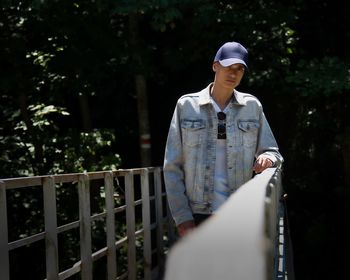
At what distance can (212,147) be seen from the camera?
3287 millimetres

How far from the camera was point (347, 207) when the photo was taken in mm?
13391

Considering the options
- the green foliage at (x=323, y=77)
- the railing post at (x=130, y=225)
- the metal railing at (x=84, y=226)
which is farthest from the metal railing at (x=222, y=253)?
the green foliage at (x=323, y=77)

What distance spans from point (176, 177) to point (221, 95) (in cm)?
45

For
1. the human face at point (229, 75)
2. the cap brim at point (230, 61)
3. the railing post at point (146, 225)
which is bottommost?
the railing post at point (146, 225)

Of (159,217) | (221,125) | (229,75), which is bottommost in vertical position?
(159,217)

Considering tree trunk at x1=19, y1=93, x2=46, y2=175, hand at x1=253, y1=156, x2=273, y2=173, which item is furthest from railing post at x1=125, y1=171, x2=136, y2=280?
tree trunk at x1=19, y1=93, x2=46, y2=175

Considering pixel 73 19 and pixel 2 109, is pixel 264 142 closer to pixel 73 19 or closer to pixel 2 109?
pixel 73 19

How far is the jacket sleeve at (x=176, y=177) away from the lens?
10.8ft

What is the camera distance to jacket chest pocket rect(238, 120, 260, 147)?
3.31 m

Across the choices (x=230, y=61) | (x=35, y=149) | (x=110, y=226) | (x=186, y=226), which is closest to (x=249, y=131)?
(x=230, y=61)

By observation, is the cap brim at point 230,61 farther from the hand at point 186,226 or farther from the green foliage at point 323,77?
the green foliage at point 323,77

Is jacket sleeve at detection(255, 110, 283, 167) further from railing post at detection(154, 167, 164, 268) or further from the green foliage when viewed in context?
the green foliage

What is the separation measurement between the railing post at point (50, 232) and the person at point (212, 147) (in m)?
0.87

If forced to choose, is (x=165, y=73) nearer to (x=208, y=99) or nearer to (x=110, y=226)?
(x=110, y=226)
